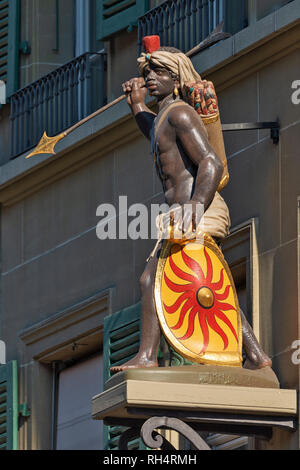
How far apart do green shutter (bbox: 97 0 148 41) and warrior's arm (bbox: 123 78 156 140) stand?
3.22 meters

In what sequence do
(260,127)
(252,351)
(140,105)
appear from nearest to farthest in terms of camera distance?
(252,351), (140,105), (260,127)

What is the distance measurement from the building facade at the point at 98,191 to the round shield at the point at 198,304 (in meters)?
1.28

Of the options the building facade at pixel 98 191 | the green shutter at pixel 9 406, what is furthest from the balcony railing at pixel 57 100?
the green shutter at pixel 9 406

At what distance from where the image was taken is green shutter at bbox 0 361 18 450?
1855 centimetres

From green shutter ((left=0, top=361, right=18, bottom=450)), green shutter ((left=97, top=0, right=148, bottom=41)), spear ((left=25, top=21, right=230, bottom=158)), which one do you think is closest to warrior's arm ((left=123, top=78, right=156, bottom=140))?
spear ((left=25, top=21, right=230, bottom=158))

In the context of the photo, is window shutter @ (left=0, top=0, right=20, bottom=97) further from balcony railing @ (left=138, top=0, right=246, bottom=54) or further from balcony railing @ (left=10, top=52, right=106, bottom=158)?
balcony railing @ (left=138, top=0, right=246, bottom=54)

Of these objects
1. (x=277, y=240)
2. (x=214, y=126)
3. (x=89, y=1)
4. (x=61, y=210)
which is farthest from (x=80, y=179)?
(x=214, y=126)

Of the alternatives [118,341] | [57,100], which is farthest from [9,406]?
[57,100]

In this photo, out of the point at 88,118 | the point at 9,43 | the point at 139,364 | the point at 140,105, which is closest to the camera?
the point at 139,364

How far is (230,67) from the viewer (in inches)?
644

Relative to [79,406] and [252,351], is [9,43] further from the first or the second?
[252,351]

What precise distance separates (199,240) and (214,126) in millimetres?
710

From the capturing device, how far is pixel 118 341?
57.1ft

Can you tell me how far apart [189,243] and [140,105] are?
115cm
